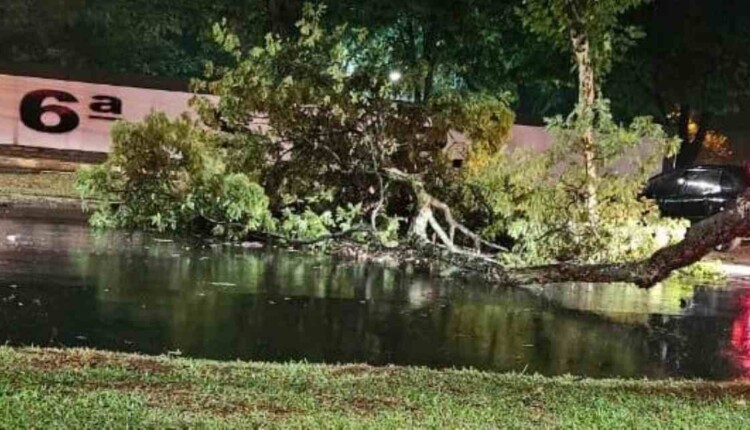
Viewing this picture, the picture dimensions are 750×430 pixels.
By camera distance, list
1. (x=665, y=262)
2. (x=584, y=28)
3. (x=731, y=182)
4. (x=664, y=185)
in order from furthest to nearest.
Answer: (x=664, y=185)
(x=731, y=182)
(x=584, y=28)
(x=665, y=262)

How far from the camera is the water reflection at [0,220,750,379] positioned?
736 centimetres

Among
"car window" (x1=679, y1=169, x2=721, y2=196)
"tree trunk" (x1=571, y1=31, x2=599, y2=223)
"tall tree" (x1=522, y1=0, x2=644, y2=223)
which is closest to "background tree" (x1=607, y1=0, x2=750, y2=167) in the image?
"car window" (x1=679, y1=169, x2=721, y2=196)

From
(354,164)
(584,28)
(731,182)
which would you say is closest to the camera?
(354,164)

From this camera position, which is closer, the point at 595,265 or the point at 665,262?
the point at 665,262

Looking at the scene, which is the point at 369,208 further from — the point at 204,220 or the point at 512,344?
the point at 512,344

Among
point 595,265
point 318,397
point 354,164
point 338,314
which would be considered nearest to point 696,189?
point 354,164

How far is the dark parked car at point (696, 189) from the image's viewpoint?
18.9 meters

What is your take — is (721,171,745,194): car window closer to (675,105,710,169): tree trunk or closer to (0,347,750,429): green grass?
(675,105,710,169): tree trunk

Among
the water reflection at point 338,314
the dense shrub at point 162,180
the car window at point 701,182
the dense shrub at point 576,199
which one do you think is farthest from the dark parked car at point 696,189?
the dense shrub at point 162,180

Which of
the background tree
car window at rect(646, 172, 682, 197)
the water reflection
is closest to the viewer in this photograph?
the water reflection

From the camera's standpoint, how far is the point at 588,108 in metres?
12.2

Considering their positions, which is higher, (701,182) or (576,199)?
(701,182)

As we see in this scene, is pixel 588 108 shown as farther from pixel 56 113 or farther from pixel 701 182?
pixel 56 113

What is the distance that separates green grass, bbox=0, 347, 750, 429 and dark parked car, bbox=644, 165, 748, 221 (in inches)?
505
